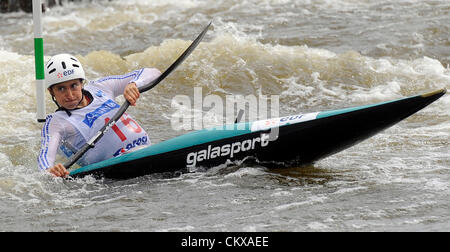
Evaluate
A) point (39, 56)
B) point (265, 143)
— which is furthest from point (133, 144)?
point (39, 56)

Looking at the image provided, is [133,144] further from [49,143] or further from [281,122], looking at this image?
[281,122]

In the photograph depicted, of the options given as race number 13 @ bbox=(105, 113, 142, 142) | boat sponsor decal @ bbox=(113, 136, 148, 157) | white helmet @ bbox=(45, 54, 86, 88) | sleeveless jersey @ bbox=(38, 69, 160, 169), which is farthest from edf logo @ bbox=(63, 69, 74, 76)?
boat sponsor decal @ bbox=(113, 136, 148, 157)

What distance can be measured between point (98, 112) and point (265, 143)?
4.47 feet

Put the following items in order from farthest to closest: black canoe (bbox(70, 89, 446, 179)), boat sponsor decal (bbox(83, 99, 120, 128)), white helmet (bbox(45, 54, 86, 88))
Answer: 1. boat sponsor decal (bbox(83, 99, 120, 128))
2. white helmet (bbox(45, 54, 86, 88))
3. black canoe (bbox(70, 89, 446, 179))

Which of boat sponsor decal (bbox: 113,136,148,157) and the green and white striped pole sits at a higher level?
the green and white striped pole

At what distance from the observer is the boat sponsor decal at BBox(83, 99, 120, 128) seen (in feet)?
18.9

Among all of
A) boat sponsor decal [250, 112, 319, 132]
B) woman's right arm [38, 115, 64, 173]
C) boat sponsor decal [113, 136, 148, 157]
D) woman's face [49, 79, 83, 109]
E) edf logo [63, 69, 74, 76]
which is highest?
edf logo [63, 69, 74, 76]

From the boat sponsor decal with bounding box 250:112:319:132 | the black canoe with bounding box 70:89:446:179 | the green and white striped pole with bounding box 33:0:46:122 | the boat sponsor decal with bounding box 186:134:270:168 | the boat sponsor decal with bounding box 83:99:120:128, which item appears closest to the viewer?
the black canoe with bounding box 70:89:446:179

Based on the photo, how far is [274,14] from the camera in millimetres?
12609

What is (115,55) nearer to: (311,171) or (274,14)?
(274,14)

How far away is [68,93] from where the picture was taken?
5688mm

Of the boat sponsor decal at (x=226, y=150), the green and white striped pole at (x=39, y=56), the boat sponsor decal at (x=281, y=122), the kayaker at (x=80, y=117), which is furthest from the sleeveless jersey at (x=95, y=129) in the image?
the boat sponsor decal at (x=281, y=122)

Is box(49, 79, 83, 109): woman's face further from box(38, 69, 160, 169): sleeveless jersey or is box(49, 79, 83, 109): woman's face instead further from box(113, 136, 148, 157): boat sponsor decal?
box(113, 136, 148, 157): boat sponsor decal
